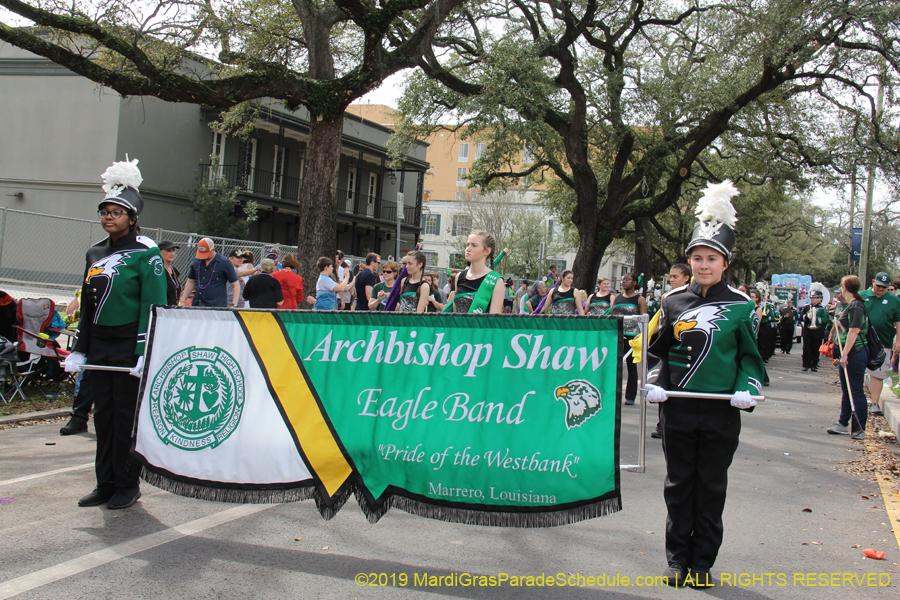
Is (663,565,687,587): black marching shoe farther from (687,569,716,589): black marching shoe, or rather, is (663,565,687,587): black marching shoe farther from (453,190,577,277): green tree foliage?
(453,190,577,277): green tree foliage

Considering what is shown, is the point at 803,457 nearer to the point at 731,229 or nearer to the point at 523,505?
the point at 731,229

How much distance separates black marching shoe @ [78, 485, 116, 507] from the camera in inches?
191

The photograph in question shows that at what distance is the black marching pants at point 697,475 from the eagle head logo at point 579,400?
0.55 metres

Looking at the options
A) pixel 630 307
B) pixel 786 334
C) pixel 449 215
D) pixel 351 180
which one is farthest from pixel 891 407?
pixel 449 215

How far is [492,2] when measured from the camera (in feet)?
69.2

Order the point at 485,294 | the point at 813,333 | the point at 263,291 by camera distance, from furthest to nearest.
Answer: the point at 813,333 < the point at 263,291 < the point at 485,294

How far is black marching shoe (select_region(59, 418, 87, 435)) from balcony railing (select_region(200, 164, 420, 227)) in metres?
21.7

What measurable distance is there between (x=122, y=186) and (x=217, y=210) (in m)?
22.5

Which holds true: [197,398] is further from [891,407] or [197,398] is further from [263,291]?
[891,407]

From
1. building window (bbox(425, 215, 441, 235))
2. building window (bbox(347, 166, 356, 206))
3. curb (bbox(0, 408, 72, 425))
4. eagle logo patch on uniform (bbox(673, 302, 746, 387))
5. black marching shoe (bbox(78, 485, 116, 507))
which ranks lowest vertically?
curb (bbox(0, 408, 72, 425))

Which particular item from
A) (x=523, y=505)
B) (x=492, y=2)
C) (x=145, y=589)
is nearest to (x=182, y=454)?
(x=145, y=589)

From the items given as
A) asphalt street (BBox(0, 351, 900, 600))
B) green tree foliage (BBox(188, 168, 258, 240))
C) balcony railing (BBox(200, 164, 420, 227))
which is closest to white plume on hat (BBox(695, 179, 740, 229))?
asphalt street (BBox(0, 351, 900, 600))

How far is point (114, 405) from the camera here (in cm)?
485

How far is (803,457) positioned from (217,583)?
6.49 metres
